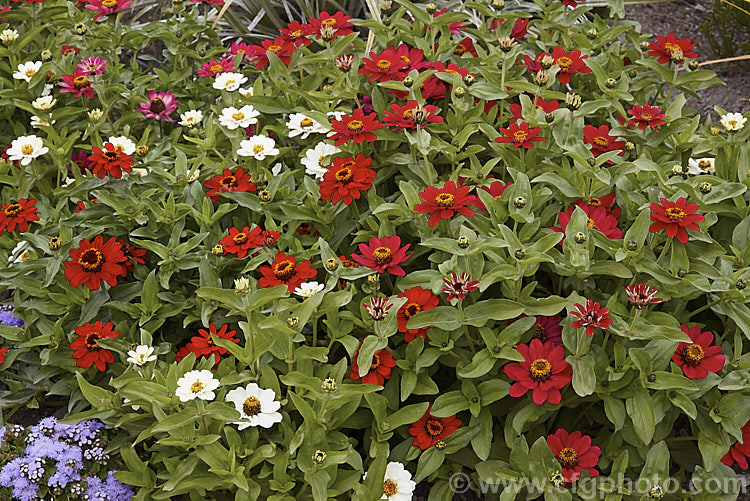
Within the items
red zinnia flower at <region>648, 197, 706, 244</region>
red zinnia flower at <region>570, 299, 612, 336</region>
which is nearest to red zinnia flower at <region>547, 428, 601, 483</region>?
red zinnia flower at <region>570, 299, 612, 336</region>

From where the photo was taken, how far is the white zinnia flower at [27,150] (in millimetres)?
1894

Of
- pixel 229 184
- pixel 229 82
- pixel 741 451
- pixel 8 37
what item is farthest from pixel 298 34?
pixel 741 451

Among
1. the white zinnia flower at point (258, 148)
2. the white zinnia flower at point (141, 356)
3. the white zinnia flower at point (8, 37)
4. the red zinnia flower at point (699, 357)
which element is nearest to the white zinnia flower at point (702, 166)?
the red zinnia flower at point (699, 357)

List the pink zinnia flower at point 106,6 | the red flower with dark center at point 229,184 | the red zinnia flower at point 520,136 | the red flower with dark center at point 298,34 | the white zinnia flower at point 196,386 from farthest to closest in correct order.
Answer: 1. the pink zinnia flower at point 106,6
2. the red flower with dark center at point 298,34
3. the red flower with dark center at point 229,184
4. the red zinnia flower at point 520,136
5. the white zinnia flower at point 196,386

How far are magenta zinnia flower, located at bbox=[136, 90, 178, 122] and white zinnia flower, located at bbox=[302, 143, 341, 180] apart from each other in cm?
53

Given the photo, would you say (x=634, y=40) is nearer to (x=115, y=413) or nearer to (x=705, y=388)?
(x=705, y=388)

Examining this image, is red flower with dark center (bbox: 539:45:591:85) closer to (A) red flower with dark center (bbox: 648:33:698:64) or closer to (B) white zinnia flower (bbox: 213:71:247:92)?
(A) red flower with dark center (bbox: 648:33:698:64)

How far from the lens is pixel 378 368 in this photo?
58.8 inches

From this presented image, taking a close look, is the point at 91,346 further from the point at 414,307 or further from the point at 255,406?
the point at 414,307

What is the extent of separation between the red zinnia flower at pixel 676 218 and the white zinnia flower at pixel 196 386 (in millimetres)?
910

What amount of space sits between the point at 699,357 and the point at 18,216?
1550 mm

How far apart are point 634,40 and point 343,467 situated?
1.51 metres

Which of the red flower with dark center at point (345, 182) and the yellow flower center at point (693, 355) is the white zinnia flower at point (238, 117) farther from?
the yellow flower center at point (693, 355)
